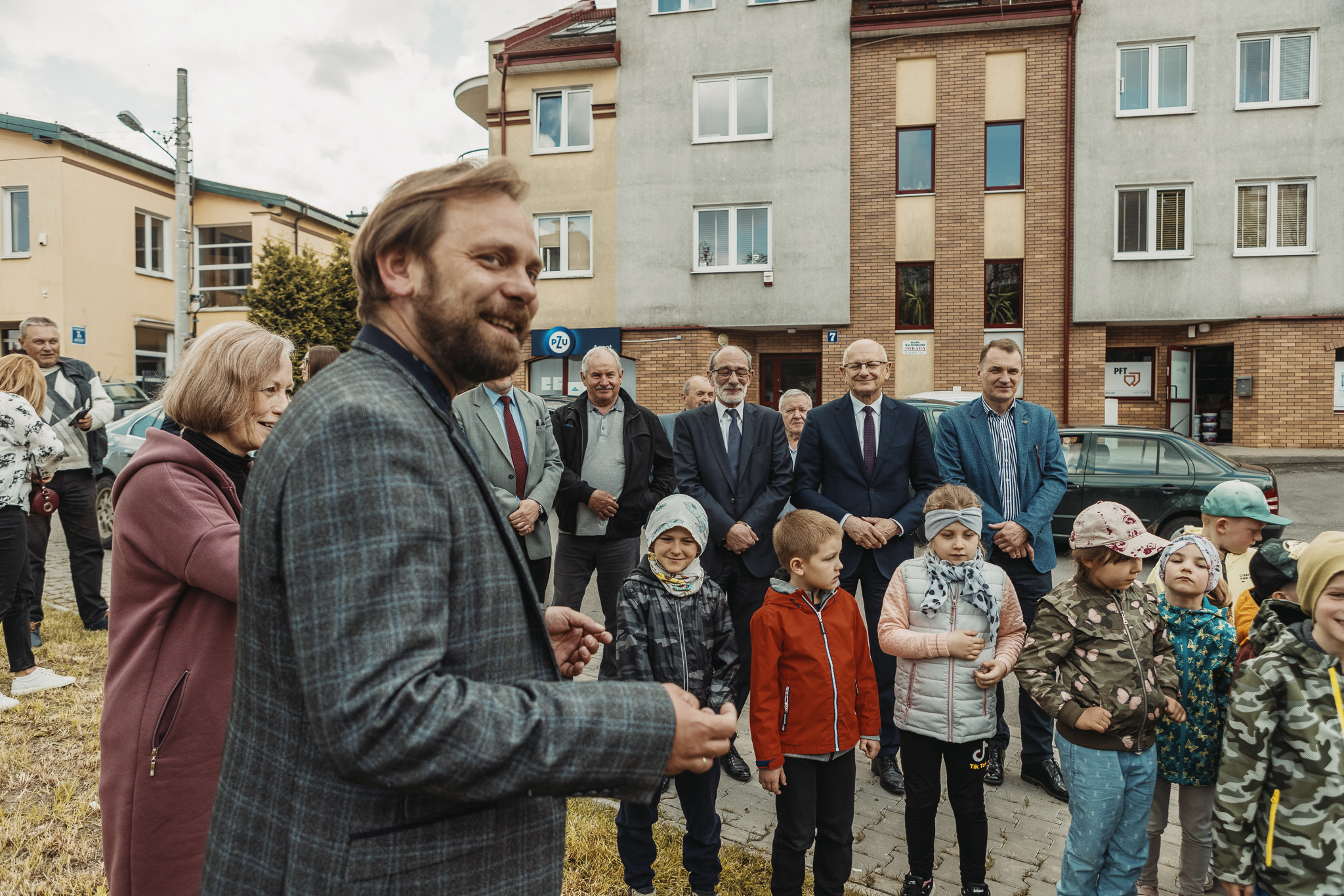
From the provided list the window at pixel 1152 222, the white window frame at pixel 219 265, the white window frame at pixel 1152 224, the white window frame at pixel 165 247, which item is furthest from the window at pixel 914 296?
the white window frame at pixel 165 247

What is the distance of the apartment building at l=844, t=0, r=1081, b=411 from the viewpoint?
60.8 ft

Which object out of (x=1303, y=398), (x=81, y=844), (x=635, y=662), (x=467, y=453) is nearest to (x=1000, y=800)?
(x=635, y=662)

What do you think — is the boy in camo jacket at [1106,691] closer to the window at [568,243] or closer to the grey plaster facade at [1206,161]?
the grey plaster facade at [1206,161]

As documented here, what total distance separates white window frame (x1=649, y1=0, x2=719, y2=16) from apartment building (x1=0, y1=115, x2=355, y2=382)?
1287cm

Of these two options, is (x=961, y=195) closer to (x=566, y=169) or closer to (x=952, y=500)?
(x=566, y=169)

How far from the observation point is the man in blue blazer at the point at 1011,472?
4.56 metres

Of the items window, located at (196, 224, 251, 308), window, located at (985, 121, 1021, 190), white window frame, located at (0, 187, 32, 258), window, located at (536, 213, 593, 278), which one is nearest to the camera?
window, located at (985, 121, 1021, 190)

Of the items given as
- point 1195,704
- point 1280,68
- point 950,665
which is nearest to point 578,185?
point 1280,68

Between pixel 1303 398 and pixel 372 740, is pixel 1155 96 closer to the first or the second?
pixel 1303 398

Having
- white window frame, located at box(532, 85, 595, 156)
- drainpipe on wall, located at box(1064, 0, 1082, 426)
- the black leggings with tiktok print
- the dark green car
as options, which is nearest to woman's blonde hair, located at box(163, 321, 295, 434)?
the black leggings with tiktok print

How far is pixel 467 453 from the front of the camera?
1.37m

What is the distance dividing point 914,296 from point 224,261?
21535 millimetres

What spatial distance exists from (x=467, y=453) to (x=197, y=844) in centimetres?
145

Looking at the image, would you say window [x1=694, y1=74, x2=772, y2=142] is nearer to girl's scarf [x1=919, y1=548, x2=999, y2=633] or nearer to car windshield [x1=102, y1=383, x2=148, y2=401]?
car windshield [x1=102, y1=383, x2=148, y2=401]
